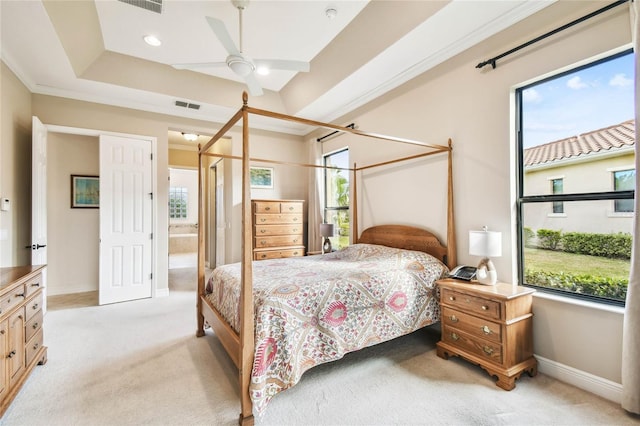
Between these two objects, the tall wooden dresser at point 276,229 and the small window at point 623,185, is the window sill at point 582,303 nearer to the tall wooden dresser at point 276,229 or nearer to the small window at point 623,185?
the small window at point 623,185

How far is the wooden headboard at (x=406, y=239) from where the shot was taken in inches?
123

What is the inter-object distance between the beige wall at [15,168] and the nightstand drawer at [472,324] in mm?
4564

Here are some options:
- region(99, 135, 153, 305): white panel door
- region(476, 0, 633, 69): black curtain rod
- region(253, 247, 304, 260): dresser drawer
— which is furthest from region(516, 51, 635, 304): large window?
region(99, 135, 153, 305): white panel door

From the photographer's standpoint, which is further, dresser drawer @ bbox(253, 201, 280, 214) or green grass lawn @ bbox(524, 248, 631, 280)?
dresser drawer @ bbox(253, 201, 280, 214)

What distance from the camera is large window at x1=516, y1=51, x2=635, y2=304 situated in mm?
2037

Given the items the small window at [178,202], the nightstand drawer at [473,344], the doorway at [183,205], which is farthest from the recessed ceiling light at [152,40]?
the small window at [178,202]

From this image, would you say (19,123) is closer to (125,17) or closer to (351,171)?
(125,17)

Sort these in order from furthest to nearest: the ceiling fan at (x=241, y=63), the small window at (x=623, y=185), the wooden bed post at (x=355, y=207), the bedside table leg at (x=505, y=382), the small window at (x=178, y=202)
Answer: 1. the small window at (x=178, y=202)
2. the wooden bed post at (x=355, y=207)
3. the ceiling fan at (x=241, y=63)
4. the bedside table leg at (x=505, y=382)
5. the small window at (x=623, y=185)

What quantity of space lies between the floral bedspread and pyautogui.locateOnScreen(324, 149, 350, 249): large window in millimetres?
1791

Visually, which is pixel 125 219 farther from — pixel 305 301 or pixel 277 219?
pixel 305 301

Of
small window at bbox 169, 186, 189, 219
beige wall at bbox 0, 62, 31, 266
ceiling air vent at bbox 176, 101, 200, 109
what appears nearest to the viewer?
beige wall at bbox 0, 62, 31, 266

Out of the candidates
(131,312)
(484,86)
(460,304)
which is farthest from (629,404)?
(131,312)

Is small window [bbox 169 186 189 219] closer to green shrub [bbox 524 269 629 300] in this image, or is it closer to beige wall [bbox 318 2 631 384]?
beige wall [bbox 318 2 631 384]

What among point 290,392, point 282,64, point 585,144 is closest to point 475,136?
point 585,144
